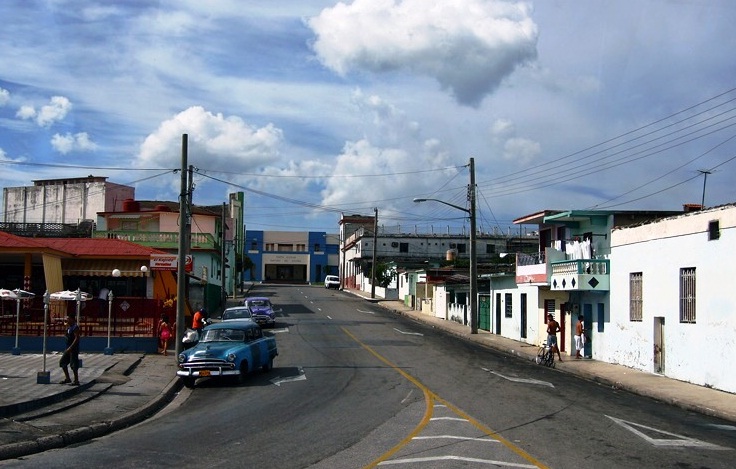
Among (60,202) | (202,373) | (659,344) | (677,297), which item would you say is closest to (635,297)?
(659,344)

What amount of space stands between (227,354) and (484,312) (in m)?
28.8

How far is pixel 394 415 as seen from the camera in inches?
615

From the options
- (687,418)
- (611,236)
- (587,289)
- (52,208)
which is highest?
(52,208)

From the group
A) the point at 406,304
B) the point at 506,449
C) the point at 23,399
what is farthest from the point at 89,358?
the point at 406,304

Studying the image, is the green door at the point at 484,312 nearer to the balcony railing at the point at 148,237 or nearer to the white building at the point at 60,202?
the balcony railing at the point at 148,237

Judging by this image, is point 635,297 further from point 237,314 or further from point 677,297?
point 237,314

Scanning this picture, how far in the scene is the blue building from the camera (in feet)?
386

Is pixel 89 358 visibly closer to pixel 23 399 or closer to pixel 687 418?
pixel 23 399

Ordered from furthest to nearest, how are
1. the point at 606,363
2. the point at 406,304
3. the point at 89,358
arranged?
1. the point at 406,304
2. the point at 606,363
3. the point at 89,358

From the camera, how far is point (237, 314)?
122ft

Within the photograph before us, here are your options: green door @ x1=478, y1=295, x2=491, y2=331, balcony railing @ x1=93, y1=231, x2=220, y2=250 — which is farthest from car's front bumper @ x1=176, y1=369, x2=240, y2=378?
balcony railing @ x1=93, y1=231, x2=220, y2=250

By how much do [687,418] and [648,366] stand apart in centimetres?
952

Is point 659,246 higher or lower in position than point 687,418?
higher

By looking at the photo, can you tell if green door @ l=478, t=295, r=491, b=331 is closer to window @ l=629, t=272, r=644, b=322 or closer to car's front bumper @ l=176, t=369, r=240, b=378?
window @ l=629, t=272, r=644, b=322
